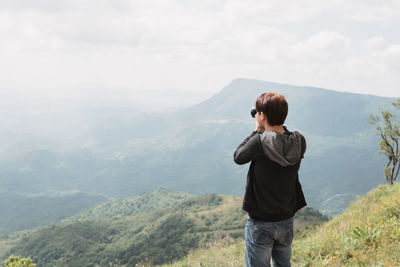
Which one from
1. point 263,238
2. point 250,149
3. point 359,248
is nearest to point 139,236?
point 359,248

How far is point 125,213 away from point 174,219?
7309 cm

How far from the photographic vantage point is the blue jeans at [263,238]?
3.54 meters

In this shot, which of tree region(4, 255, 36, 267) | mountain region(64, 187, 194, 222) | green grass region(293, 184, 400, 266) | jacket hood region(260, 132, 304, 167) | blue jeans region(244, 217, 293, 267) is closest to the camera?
jacket hood region(260, 132, 304, 167)

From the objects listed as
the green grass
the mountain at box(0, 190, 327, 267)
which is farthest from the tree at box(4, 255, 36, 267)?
the mountain at box(0, 190, 327, 267)

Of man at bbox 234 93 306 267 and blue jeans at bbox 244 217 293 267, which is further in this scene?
blue jeans at bbox 244 217 293 267

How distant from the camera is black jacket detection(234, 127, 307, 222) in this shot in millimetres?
3277

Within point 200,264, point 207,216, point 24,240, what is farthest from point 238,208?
point 200,264

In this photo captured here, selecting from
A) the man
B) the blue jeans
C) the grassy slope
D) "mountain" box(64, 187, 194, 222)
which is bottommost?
"mountain" box(64, 187, 194, 222)

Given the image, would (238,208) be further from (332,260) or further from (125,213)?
(332,260)

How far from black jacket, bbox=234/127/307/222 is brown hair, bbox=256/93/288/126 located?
21 cm

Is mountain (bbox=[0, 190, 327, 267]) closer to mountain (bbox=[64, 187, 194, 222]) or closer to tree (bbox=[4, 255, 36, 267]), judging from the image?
mountain (bbox=[64, 187, 194, 222])

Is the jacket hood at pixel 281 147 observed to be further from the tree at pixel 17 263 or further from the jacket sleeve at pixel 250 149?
the tree at pixel 17 263

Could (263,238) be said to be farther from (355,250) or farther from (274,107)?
(355,250)

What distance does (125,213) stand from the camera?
511 feet
